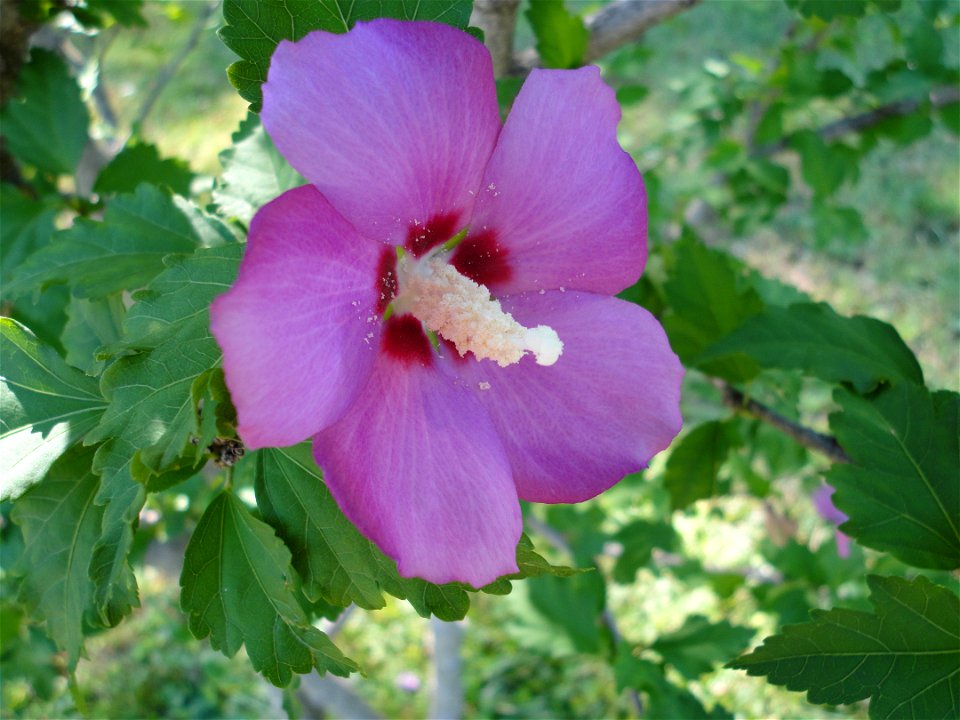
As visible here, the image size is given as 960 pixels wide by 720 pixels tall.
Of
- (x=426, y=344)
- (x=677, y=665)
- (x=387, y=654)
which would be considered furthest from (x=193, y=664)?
(x=426, y=344)

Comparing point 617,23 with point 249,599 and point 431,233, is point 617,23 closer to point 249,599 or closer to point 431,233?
point 431,233

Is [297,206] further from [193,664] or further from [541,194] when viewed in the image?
[193,664]

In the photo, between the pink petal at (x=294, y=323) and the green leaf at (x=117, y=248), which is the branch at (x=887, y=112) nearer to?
the green leaf at (x=117, y=248)

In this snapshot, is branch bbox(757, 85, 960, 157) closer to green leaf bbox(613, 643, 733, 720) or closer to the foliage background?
the foliage background

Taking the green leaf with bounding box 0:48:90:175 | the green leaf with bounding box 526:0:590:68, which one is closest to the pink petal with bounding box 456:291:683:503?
the green leaf with bounding box 526:0:590:68

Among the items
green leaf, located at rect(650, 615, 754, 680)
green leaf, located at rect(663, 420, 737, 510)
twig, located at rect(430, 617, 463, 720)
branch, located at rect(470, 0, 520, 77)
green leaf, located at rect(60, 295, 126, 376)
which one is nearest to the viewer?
green leaf, located at rect(60, 295, 126, 376)

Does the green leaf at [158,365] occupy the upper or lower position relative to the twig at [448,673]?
upper

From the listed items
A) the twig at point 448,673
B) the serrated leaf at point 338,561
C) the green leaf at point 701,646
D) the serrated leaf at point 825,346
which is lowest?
the twig at point 448,673

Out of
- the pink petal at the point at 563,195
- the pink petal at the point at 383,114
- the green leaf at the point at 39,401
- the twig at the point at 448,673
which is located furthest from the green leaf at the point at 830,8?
the twig at the point at 448,673
